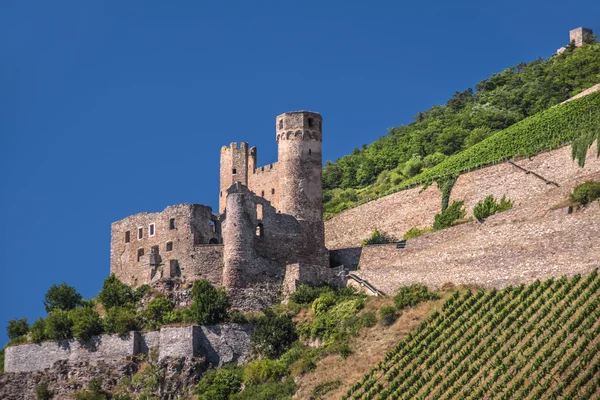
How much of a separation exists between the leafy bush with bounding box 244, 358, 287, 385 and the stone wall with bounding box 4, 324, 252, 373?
1752 millimetres

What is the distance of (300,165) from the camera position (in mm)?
60875

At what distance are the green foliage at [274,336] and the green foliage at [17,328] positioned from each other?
10.7 m

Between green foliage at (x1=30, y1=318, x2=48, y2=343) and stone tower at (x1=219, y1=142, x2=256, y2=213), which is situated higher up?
stone tower at (x1=219, y1=142, x2=256, y2=213)

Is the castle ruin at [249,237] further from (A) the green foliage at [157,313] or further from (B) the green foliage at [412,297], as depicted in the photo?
(B) the green foliage at [412,297]

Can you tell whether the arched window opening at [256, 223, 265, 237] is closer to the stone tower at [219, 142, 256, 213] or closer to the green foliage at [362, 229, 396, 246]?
the stone tower at [219, 142, 256, 213]

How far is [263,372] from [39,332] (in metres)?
10.6

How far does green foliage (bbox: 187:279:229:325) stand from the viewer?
55125 mm

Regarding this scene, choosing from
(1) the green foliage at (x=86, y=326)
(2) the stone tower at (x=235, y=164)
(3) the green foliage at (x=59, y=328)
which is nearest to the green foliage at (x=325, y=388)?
(1) the green foliage at (x=86, y=326)

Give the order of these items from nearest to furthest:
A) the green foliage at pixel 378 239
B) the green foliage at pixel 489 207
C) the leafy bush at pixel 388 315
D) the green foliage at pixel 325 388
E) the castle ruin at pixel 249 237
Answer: the green foliage at pixel 325 388
the leafy bush at pixel 388 315
the castle ruin at pixel 249 237
the green foliage at pixel 489 207
the green foliage at pixel 378 239

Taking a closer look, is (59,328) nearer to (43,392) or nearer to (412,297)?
(43,392)

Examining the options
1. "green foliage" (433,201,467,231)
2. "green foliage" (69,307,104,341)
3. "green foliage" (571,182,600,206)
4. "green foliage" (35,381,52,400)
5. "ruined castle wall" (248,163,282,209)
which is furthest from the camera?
"ruined castle wall" (248,163,282,209)

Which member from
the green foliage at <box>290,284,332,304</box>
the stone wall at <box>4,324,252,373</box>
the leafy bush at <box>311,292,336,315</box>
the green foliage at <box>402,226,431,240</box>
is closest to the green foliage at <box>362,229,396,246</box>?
the green foliage at <box>402,226,431,240</box>

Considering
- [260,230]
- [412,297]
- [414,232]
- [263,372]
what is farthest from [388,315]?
[414,232]

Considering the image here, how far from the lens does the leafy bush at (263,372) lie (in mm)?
52375
